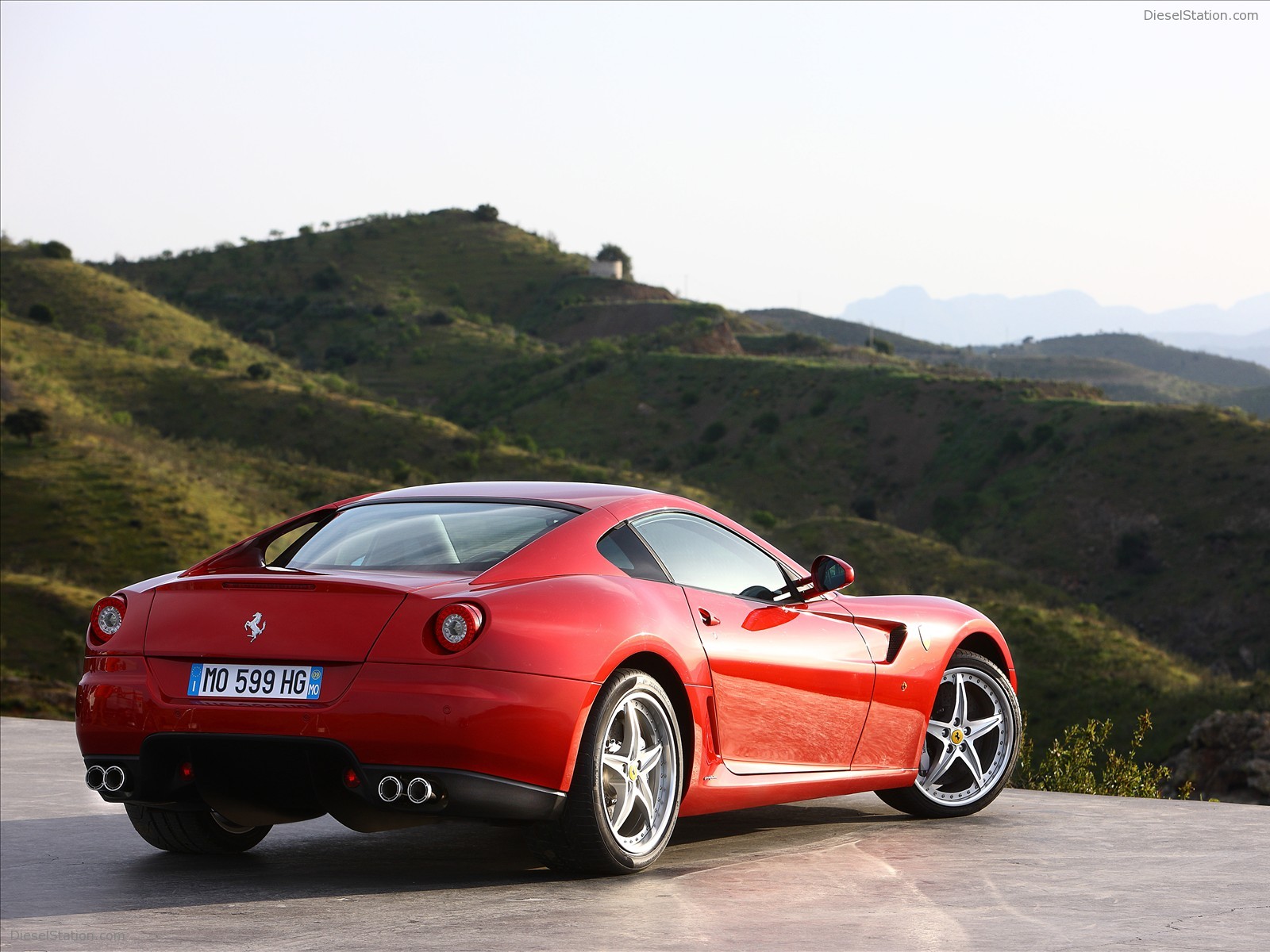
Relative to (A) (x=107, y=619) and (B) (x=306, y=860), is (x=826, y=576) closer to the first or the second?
(B) (x=306, y=860)

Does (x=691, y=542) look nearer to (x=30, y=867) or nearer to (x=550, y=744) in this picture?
(x=550, y=744)

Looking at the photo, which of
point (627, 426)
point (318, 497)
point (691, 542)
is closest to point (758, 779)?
point (691, 542)

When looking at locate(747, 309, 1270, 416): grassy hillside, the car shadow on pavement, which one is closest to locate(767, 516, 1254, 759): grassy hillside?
the car shadow on pavement

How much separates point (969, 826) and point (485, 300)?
140m

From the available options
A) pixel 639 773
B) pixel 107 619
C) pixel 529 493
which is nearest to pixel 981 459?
pixel 529 493

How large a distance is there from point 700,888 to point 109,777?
2165 millimetres

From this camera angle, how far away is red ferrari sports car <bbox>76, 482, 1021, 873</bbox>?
517 centimetres

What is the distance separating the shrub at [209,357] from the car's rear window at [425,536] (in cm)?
8209

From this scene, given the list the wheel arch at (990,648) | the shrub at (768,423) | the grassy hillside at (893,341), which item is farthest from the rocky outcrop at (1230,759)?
the grassy hillside at (893,341)

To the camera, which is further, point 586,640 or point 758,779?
point 758,779

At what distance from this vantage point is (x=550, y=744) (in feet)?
17.3

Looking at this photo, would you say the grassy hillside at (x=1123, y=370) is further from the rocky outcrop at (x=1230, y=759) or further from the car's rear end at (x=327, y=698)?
the car's rear end at (x=327, y=698)

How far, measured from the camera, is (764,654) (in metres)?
6.40

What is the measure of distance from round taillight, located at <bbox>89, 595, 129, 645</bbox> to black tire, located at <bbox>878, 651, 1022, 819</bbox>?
3.74 m
